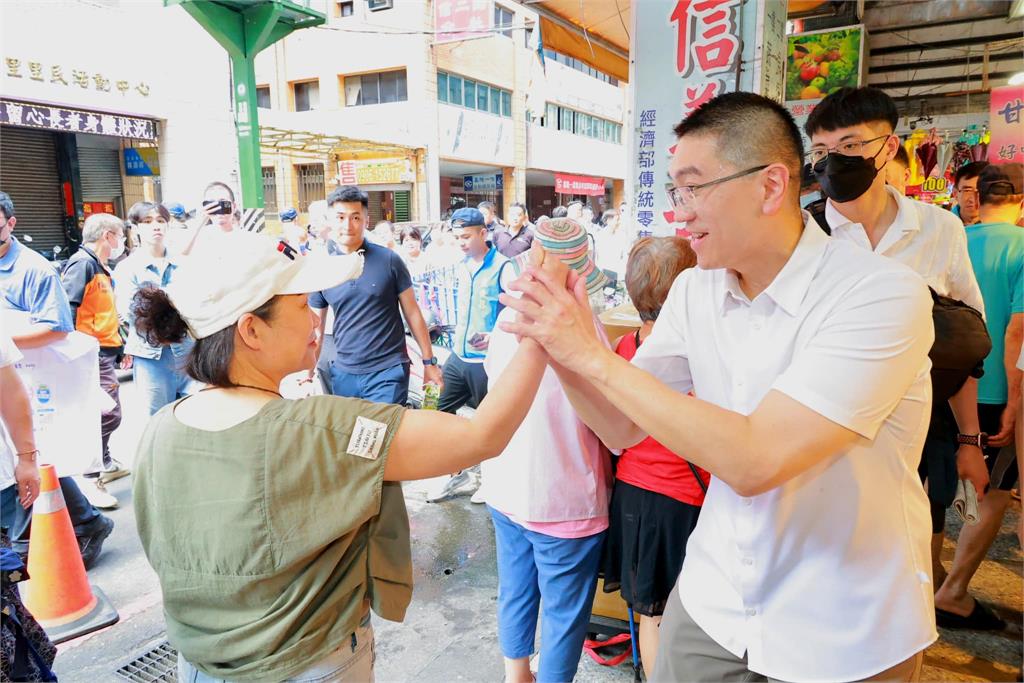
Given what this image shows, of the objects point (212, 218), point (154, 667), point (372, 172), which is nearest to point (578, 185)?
point (372, 172)

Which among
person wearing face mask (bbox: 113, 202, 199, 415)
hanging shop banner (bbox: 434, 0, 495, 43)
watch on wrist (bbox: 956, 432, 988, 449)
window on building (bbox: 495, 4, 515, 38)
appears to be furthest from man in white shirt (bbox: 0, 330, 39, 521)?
window on building (bbox: 495, 4, 515, 38)

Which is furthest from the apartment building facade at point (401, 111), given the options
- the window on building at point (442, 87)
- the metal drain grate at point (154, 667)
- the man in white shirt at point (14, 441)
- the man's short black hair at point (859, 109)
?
the man's short black hair at point (859, 109)

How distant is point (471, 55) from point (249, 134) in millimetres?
14294

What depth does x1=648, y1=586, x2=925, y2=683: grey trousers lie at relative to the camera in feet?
4.86

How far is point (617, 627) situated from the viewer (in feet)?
9.45

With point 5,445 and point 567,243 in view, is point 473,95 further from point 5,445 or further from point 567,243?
point 567,243

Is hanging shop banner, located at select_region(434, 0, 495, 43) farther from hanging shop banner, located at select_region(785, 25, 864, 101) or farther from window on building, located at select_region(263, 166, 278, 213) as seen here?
hanging shop banner, located at select_region(785, 25, 864, 101)

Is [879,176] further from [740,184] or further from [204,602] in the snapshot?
[204,602]

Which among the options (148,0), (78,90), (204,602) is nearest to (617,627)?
(204,602)

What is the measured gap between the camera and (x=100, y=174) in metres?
14.3

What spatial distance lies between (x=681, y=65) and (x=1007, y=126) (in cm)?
499

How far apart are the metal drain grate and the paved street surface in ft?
0.18

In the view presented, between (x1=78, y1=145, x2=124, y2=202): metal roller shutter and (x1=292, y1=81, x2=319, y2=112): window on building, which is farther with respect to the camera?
(x1=292, y1=81, x2=319, y2=112): window on building

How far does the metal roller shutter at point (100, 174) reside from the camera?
13.9 meters
